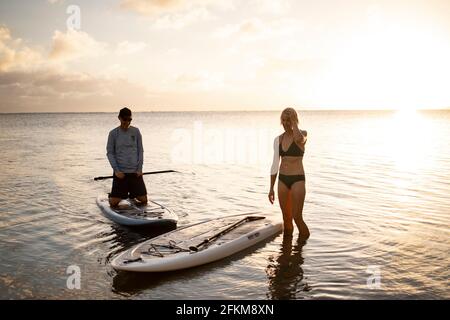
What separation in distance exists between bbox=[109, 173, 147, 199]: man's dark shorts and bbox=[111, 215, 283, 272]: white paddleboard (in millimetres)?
2001

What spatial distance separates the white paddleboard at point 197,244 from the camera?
7496 millimetres

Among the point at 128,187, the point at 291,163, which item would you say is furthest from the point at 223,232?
the point at 128,187

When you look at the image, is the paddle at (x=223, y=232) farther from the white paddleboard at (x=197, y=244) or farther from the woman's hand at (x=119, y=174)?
the woman's hand at (x=119, y=174)

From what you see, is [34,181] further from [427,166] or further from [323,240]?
[427,166]

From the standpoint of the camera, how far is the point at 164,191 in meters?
16.9

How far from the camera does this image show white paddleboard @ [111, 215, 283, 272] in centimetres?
750

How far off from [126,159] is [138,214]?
1387 millimetres

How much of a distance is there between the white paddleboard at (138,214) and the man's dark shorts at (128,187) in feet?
1.05

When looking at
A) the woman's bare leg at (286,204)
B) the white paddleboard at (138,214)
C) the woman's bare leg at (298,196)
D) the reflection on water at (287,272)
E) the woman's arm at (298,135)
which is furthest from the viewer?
the white paddleboard at (138,214)

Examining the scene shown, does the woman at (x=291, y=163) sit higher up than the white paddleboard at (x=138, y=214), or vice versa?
the woman at (x=291, y=163)

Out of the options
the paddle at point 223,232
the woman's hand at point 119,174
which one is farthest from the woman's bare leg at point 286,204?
the woman's hand at point 119,174

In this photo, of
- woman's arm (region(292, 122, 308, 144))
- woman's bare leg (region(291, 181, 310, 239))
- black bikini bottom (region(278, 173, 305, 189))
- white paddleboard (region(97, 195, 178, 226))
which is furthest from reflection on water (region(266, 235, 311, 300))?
white paddleboard (region(97, 195, 178, 226))
